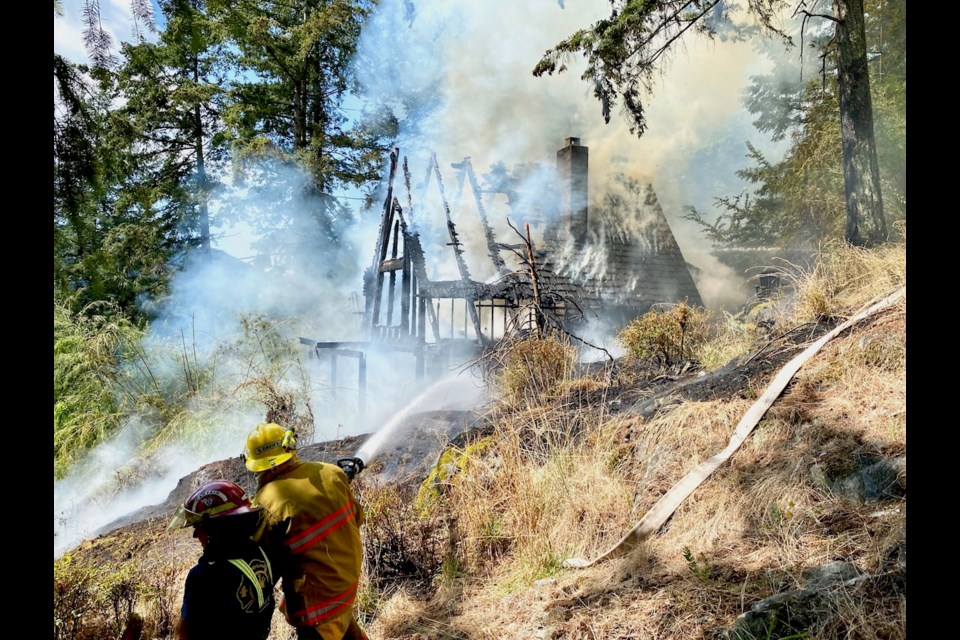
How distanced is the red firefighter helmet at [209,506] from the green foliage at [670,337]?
6.91 metres

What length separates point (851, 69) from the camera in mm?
9031

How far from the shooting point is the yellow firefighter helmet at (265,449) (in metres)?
3.16

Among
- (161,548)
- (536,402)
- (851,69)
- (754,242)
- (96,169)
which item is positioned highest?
(851,69)

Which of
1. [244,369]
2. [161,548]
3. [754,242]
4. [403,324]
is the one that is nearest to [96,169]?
[161,548]

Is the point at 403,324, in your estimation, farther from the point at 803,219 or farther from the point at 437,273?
the point at 803,219

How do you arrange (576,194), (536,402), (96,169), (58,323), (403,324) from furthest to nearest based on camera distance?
1. (576,194)
2. (403,324)
3. (58,323)
4. (536,402)
5. (96,169)

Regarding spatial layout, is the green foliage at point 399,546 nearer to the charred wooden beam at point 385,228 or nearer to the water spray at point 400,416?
the water spray at point 400,416

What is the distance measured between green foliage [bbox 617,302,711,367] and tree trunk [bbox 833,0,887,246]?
2.65m

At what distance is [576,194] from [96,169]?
16.3 m

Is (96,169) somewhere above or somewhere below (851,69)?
below

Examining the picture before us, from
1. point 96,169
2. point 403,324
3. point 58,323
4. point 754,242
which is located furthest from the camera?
point 754,242

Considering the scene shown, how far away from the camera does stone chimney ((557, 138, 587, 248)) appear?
1806 centimetres

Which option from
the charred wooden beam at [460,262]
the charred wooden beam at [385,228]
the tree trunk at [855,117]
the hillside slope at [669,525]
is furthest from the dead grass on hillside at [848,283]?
the charred wooden beam at [385,228]
